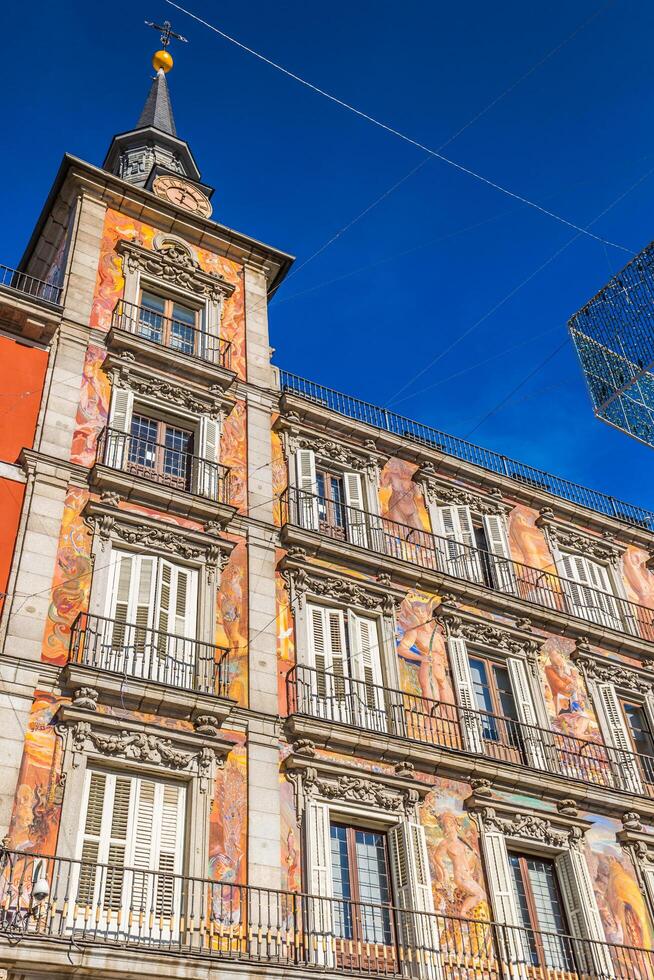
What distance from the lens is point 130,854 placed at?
642 inches

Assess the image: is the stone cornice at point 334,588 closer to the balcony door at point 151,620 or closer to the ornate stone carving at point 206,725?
the balcony door at point 151,620

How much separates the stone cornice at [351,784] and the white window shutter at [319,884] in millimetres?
276

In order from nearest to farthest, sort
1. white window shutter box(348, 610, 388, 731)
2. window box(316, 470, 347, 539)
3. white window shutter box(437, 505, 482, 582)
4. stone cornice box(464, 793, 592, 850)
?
stone cornice box(464, 793, 592, 850) < white window shutter box(348, 610, 388, 731) < window box(316, 470, 347, 539) < white window shutter box(437, 505, 482, 582)

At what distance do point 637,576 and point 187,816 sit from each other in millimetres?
16496

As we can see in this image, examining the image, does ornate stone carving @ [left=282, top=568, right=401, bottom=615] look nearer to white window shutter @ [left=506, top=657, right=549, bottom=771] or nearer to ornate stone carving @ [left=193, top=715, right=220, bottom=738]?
white window shutter @ [left=506, top=657, right=549, bottom=771]

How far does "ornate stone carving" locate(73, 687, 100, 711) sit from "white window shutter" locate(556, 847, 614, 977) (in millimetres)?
10296

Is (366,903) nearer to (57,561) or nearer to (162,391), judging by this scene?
(57,561)

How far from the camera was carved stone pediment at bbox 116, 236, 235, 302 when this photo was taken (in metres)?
25.6

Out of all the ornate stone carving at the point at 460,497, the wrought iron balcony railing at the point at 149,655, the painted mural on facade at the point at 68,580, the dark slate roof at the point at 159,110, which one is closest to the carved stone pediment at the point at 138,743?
the wrought iron balcony railing at the point at 149,655

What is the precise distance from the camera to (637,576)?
29.1 metres

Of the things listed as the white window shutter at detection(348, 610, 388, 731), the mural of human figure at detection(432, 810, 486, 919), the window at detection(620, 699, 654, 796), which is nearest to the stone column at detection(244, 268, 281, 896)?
the white window shutter at detection(348, 610, 388, 731)

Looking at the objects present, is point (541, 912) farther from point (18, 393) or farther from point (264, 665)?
point (18, 393)

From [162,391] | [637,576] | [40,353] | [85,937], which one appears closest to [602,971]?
[85,937]

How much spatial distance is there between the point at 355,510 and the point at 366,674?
4.40 metres
